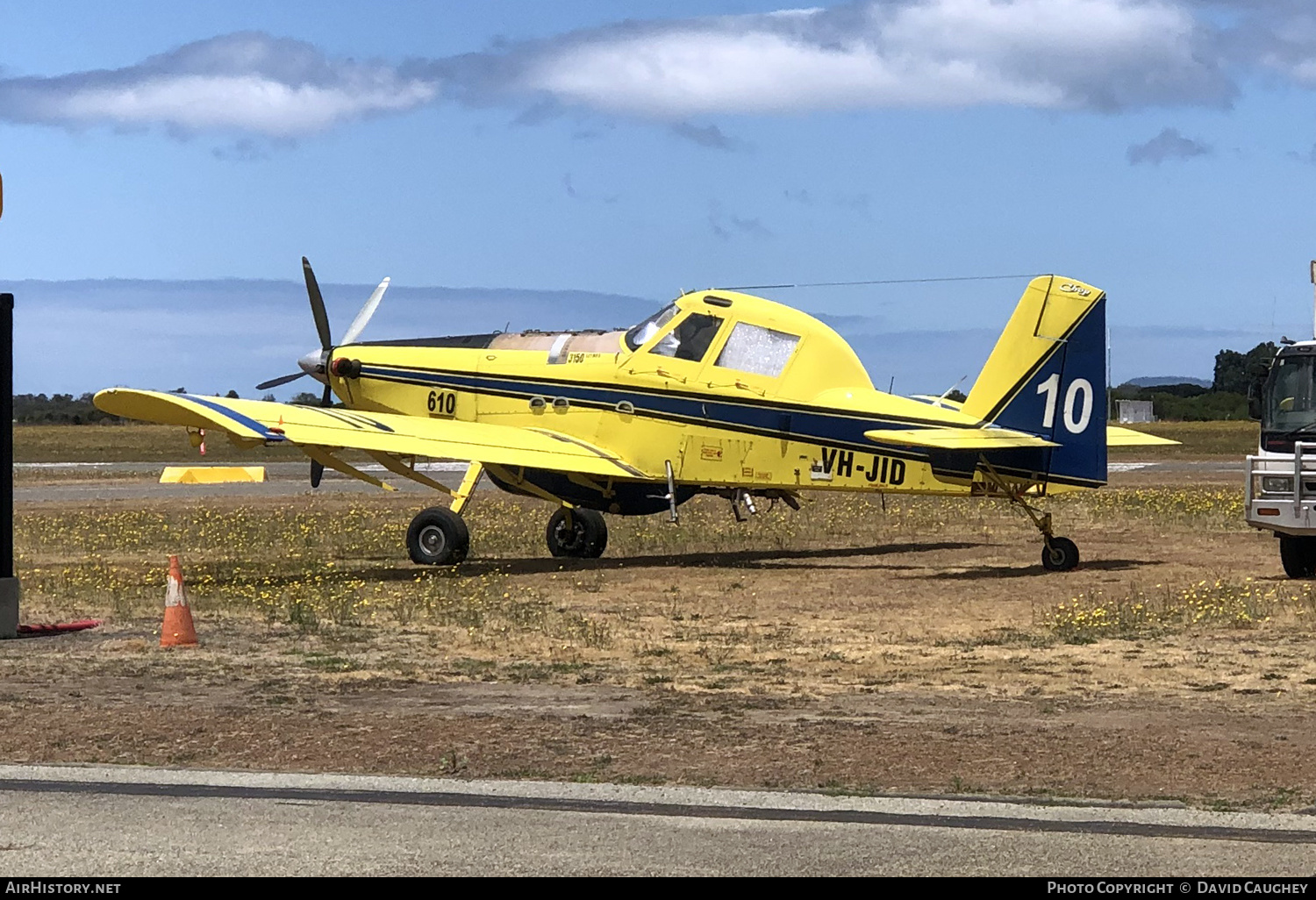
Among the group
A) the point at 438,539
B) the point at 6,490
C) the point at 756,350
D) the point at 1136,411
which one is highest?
the point at 1136,411

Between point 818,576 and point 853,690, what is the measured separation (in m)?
8.44

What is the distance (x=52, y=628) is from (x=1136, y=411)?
10156 centimetres

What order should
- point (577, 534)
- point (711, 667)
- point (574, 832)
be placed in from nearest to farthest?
point (574, 832) < point (711, 667) < point (577, 534)

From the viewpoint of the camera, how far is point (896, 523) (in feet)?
92.2

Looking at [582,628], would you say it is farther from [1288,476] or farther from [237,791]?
[1288,476]

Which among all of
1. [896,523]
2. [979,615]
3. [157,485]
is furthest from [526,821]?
[157,485]

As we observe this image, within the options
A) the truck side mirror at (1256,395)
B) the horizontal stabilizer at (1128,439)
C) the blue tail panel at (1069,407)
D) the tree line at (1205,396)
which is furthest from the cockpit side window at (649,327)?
the tree line at (1205,396)

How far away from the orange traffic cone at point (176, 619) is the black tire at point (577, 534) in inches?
363

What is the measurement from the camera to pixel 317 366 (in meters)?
24.5

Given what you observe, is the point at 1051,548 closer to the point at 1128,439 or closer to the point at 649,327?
the point at 1128,439

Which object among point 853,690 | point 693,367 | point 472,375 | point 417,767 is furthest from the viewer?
point 472,375

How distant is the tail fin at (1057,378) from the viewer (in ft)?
63.3

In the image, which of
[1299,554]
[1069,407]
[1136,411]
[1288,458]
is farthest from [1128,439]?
[1136,411]

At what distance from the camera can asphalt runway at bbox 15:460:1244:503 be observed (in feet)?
129
